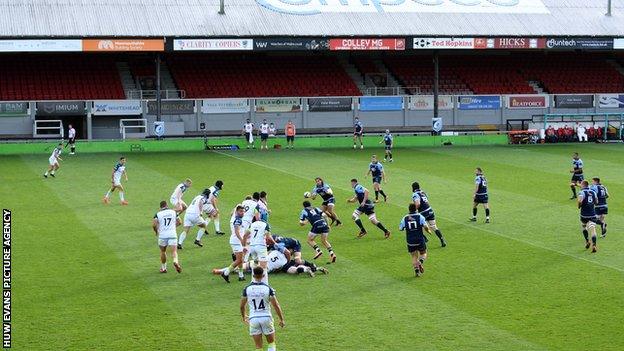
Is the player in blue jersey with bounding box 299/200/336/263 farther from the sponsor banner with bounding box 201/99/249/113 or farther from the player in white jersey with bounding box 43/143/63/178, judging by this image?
the sponsor banner with bounding box 201/99/249/113

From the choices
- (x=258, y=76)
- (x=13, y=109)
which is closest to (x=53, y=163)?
(x=13, y=109)

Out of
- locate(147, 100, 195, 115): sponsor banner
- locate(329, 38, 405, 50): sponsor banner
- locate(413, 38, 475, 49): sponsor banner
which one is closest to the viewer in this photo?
locate(147, 100, 195, 115): sponsor banner

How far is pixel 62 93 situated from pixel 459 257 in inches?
1511

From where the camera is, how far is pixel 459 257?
24.4m

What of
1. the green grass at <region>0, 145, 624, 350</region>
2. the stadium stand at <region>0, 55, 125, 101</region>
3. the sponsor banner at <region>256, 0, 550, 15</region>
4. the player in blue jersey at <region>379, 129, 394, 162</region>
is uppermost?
the sponsor banner at <region>256, 0, 550, 15</region>

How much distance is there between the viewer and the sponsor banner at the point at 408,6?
61094 millimetres

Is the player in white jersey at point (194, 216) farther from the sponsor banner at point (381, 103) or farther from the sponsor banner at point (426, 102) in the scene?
the sponsor banner at point (426, 102)

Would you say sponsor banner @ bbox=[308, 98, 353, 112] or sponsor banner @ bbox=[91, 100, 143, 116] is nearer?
sponsor banner @ bbox=[91, 100, 143, 116]

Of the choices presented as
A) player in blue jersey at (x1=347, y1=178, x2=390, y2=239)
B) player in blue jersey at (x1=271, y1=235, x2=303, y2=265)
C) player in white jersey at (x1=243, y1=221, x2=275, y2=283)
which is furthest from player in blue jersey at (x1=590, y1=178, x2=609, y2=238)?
player in white jersey at (x1=243, y1=221, x2=275, y2=283)

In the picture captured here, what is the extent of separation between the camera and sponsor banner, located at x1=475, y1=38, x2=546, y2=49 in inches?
2343

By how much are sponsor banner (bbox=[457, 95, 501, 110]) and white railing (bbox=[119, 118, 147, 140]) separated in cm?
1924

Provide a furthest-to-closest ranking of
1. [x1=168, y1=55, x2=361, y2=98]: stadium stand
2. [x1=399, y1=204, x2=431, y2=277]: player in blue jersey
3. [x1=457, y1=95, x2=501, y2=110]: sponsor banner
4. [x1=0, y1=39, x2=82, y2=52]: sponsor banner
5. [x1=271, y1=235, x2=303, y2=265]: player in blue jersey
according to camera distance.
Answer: [x1=457, y1=95, x2=501, y2=110]: sponsor banner, [x1=168, y1=55, x2=361, y2=98]: stadium stand, [x1=0, y1=39, x2=82, y2=52]: sponsor banner, [x1=271, y1=235, x2=303, y2=265]: player in blue jersey, [x1=399, y1=204, x2=431, y2=277]: player in blue jersey

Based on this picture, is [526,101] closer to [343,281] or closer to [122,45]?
[122,45]

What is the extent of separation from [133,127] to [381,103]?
14940 mm
